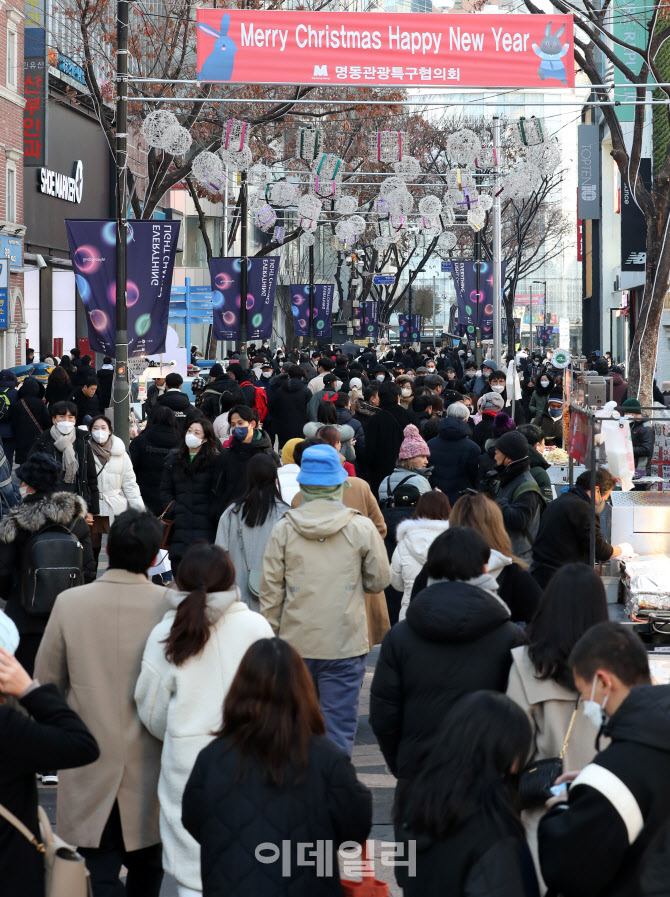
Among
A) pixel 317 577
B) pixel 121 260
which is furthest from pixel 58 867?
pixel 121 260

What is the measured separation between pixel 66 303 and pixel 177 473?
31416 mm

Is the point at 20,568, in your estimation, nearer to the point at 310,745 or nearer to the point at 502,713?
the point at 310,745

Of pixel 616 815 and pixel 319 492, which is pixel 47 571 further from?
pixel 616 815

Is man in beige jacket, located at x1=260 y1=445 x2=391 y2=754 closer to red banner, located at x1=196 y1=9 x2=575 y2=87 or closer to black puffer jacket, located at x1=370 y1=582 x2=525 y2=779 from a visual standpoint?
black puffer jacket, located at x1=370 y1=582 x2=525 y2=779

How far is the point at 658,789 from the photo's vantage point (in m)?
2.95

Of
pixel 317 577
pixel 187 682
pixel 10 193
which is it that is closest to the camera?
pixel 187 682

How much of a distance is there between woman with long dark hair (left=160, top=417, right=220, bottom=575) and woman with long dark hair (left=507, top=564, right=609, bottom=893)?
4.42m

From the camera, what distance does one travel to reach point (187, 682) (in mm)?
4375

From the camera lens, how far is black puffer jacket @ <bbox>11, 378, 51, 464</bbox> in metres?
14.7

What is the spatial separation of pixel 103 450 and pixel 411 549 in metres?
4.26

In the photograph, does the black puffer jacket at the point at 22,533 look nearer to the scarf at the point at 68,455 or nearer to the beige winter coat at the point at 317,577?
the beige winter coat at the point at 317,577

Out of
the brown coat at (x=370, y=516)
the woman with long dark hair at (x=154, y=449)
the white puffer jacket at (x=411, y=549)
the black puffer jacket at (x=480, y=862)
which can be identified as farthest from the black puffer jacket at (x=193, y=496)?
the black puffer jacket at (x=480, y=862)

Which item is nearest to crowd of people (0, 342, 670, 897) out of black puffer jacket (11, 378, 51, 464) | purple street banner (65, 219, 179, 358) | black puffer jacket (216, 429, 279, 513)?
black puffer jacket (216, 429, 279, 513)

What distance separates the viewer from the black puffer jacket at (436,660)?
4.38m
